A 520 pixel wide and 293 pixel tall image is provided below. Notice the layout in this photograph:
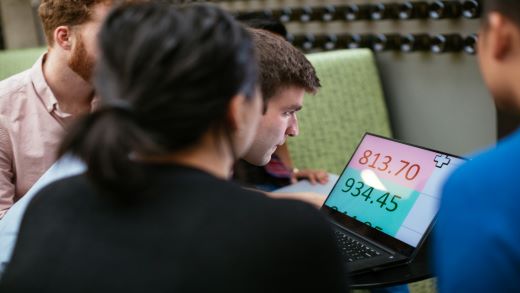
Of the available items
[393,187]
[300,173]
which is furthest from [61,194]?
[300,173]

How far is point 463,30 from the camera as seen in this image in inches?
94.0

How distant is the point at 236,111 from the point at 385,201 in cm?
66

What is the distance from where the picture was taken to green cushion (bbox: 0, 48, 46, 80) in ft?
9.04

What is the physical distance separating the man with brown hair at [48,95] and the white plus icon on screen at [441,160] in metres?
0.92

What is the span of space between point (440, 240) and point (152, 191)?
1.25 feet

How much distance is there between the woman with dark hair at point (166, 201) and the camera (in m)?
0.76

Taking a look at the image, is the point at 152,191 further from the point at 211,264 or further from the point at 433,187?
the point at 433,187

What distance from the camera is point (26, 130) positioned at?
1.80 meters

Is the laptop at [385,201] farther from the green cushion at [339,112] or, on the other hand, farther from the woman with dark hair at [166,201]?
the green cushion at [339,112]

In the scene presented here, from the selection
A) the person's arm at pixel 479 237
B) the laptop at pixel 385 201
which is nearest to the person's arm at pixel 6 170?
the laptop at pixel 385 201

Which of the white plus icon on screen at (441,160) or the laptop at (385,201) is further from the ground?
the white plus icon on screen at (441,160)

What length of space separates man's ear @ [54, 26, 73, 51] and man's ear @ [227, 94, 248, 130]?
104 centimetres

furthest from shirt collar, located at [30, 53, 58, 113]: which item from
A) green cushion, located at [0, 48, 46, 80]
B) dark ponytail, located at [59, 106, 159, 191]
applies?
dark ponytail, located at [59, 106, 159, 191]

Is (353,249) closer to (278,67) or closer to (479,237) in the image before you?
(278,67)
